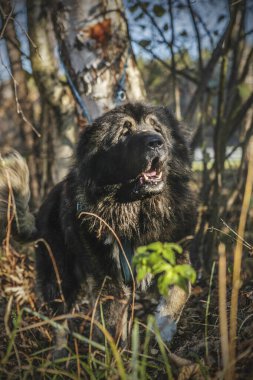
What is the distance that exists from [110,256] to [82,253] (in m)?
0.27

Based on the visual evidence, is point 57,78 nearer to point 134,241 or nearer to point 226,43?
point 226,43

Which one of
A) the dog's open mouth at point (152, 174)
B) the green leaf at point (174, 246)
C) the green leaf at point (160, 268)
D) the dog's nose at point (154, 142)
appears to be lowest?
Answer: the green leaf at point (160, 268)

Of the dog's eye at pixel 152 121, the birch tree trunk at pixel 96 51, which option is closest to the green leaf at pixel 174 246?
the dog's eye at pixel 152 121

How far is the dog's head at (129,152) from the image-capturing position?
369 cm

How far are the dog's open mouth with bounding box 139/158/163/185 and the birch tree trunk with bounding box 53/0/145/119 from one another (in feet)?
4.13

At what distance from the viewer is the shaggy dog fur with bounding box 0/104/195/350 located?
3.62 meters

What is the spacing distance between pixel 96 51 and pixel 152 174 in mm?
1671

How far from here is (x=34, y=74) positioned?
5.86m

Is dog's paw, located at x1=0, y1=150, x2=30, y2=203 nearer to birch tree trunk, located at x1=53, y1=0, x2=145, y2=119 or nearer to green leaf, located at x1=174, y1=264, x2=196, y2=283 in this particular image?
birch tree trunk, located at x1=53, y1=0, x2=145, y2=119

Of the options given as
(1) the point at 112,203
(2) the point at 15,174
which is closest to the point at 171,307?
(1) the point at 112,203

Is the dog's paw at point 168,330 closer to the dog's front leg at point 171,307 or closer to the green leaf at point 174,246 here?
the dog's front leg at point 171,307

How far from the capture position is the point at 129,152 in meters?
3.76

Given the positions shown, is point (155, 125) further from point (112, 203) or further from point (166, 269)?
point (166, 269)

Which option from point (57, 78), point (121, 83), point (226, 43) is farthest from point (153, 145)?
point (57, 78)
